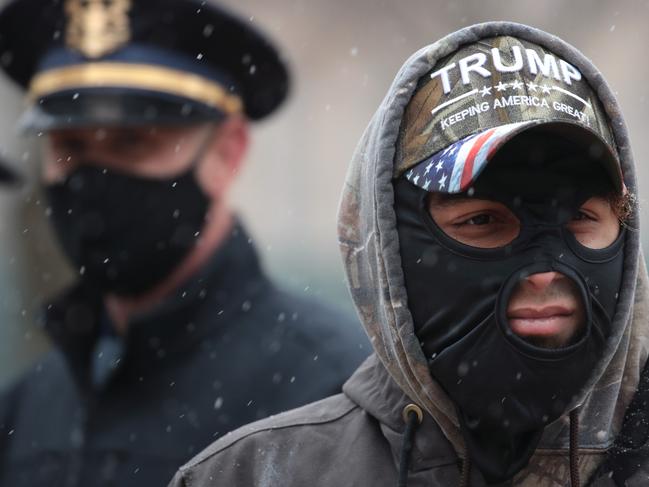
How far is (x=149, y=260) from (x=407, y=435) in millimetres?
2903

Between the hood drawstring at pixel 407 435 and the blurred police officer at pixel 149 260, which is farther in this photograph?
the blurred police officer at pixel 149 260

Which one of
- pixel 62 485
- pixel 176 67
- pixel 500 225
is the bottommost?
pixel 62 485

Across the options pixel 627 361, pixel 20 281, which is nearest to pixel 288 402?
pixel 627 361

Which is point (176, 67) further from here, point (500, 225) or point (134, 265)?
point (500, 225)

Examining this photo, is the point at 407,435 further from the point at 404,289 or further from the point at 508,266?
the point at 508,266

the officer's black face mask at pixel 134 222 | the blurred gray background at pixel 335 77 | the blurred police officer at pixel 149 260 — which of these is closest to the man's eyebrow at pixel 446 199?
the blurred police officer at pixel 149 260

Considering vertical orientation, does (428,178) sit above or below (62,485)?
above

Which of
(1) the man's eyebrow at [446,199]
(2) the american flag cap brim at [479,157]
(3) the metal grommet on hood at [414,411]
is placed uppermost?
(2) the american flag cap brim at [479,157]

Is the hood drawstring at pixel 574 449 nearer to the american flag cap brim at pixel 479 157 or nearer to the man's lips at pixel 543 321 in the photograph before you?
the man's lips at pixel 543 321

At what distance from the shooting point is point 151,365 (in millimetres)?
5289

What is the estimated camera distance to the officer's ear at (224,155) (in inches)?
219

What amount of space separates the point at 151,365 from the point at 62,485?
543 mm

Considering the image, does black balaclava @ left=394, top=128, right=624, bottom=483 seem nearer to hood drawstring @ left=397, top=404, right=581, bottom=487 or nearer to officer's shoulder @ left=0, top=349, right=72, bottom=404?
hood drawstring @ left=397, top=404, right=581, bottom=487

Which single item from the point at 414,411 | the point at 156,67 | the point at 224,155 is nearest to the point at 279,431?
the point at 414,411
